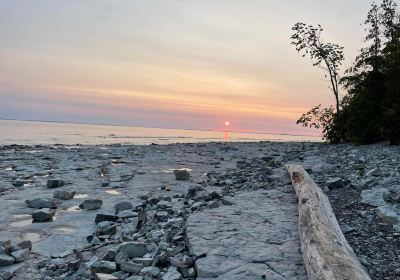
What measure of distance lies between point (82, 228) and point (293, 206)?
4310 mm

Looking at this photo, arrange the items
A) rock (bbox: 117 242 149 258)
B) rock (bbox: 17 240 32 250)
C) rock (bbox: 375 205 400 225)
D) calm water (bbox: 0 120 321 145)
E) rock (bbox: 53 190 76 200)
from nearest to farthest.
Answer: rock (bbox: 117 242 149 258) → rock (bbox: 17 240 32 250) → rock (bbox: 375 205 400 225) → rock (bbox: 53 190 76 200) → calm water (bbox: 0 120 321 145)

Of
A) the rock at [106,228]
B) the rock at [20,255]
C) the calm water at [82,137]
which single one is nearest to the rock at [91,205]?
the rock at [106,228]

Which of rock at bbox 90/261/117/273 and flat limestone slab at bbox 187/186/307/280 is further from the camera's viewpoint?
rock at bbox 90/261/117/273

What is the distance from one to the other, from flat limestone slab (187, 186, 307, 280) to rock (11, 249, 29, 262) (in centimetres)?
257

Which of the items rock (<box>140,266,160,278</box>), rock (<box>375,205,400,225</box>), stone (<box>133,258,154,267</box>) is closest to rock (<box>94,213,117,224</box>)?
stone (<box>133,258,154,267</box>)

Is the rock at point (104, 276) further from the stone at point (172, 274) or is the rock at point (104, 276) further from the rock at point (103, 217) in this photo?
the rock at point (103, 217)

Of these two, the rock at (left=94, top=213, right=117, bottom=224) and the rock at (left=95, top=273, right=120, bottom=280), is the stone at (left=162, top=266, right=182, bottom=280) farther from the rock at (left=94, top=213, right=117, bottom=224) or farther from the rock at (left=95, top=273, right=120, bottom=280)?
the rock at (left=94, top=213, right=117, bottom=224)

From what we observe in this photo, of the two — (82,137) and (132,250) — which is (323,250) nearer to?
(132,250)

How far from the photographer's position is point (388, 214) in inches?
262

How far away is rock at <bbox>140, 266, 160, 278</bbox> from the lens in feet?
15.6

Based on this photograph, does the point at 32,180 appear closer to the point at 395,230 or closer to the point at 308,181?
the point at 308,181

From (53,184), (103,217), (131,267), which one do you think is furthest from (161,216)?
(53,184)

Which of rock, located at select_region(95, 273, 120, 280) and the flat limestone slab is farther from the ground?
the flat limestone slab

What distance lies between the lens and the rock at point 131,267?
489 centimetres
